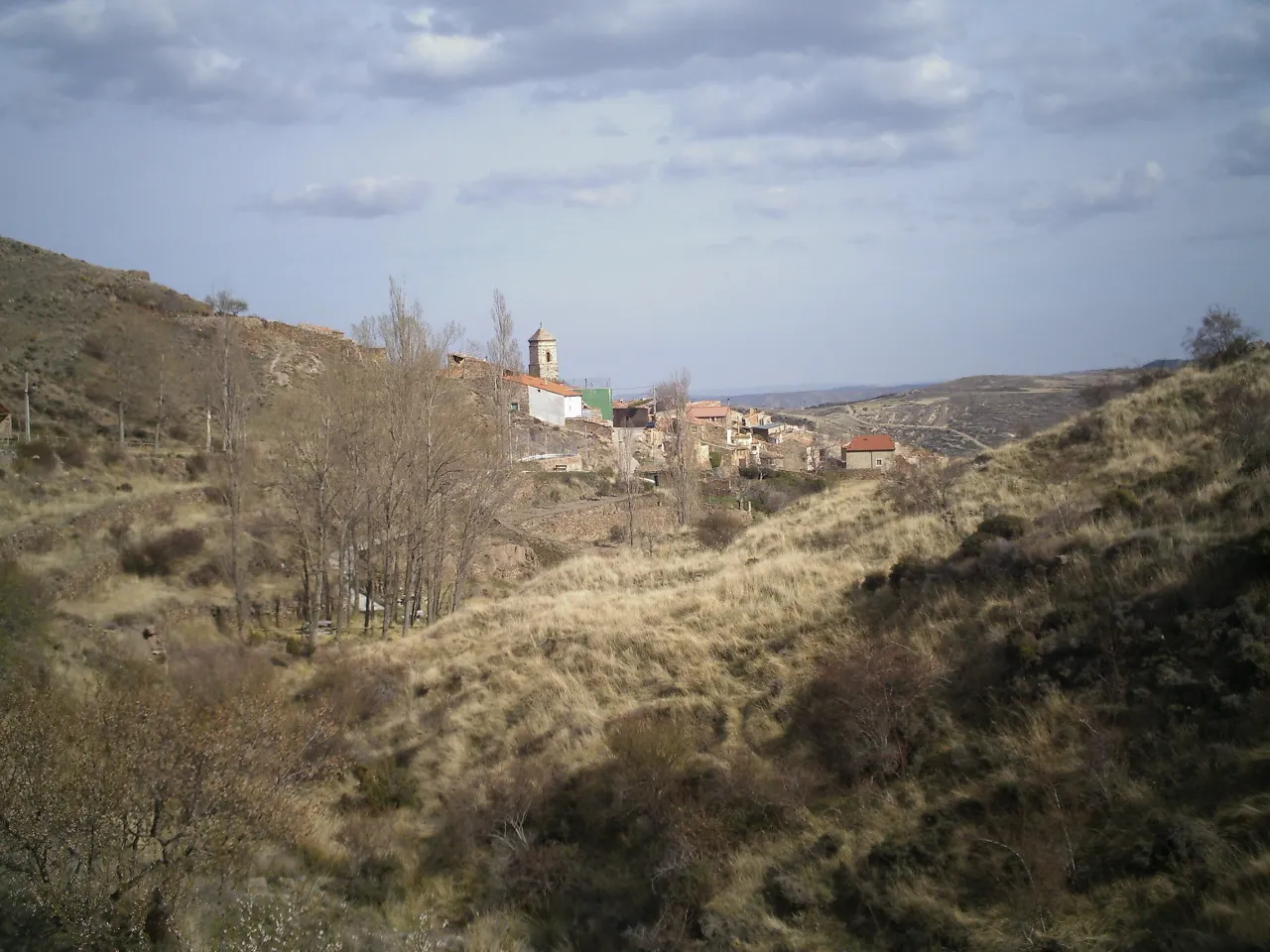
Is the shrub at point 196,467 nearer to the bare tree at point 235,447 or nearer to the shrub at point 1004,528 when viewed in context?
the bare tree at point 235,447

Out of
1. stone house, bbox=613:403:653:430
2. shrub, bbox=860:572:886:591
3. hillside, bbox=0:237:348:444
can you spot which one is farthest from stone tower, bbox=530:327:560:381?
shrub, bbox=860:572:886:591

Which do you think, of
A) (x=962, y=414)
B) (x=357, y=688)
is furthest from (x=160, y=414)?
(x=962, y=414)

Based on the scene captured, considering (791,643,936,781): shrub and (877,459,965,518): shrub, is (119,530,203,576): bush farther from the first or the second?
(791,643,936,781): shrub

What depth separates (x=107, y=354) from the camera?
38531 mm

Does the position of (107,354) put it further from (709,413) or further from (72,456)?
(709,413)

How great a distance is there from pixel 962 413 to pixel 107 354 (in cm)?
8874

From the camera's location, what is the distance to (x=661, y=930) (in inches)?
310

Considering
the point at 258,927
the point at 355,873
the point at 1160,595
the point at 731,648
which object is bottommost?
the point at 355,873

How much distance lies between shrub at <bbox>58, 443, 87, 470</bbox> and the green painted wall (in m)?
44.1

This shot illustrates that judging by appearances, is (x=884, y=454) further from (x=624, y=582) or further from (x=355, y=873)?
(x=355, y=873)

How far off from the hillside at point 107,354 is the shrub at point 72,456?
331 centimetres

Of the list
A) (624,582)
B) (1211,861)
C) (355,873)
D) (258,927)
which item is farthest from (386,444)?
(1211,861)

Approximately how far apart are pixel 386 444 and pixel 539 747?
13222mm

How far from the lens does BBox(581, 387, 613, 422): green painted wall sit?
71106 millimetres
